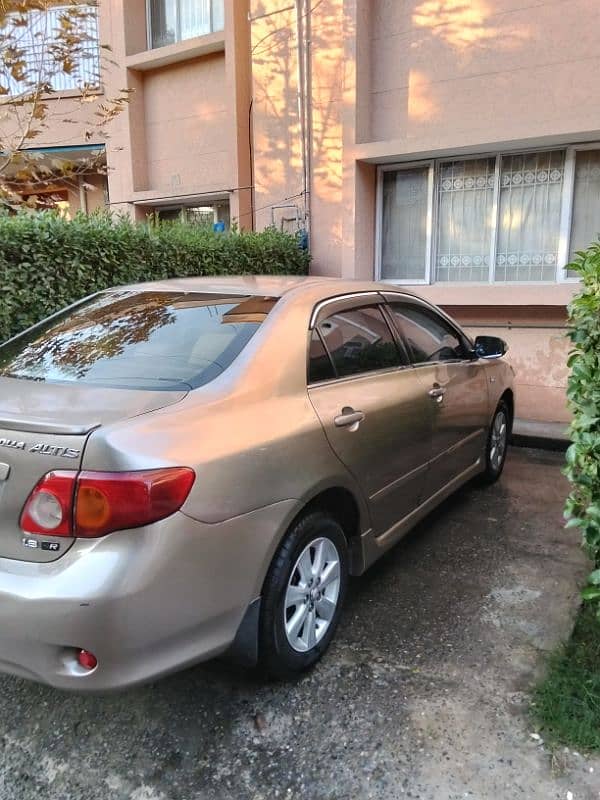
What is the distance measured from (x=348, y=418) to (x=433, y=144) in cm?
511

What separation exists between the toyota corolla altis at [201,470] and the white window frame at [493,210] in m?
3.98

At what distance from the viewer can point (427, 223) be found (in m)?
7.60

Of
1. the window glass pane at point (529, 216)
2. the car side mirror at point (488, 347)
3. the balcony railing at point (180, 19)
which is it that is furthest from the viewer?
the balcony railing at point (180, 19)

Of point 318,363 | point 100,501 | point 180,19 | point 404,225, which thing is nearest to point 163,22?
point 180,19

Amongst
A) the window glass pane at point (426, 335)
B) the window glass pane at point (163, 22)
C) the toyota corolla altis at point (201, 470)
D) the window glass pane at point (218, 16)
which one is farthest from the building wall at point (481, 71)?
the toyota corolla altis at point (201, 470)

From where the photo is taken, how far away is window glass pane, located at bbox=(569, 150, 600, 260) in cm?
673

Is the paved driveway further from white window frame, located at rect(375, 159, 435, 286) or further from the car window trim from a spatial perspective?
white window frame, located at rect(375, 159, 435, 286)

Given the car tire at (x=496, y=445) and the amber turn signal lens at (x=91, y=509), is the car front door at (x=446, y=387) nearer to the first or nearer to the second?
the car tire at (x=496, y=445)

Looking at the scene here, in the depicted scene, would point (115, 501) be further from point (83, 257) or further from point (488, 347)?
point (83, 257)

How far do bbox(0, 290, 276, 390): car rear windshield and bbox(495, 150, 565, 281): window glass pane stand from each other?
505 cm

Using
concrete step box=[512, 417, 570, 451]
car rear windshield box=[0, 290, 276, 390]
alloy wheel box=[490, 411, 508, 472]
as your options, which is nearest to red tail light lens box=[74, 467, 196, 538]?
car rear windshield box=[0, 290, 276, 390]

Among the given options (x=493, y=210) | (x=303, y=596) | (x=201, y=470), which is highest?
(x=493, y=210)

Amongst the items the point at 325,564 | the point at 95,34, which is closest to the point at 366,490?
the point at 325,564

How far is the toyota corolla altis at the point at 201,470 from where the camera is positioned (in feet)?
6.57
